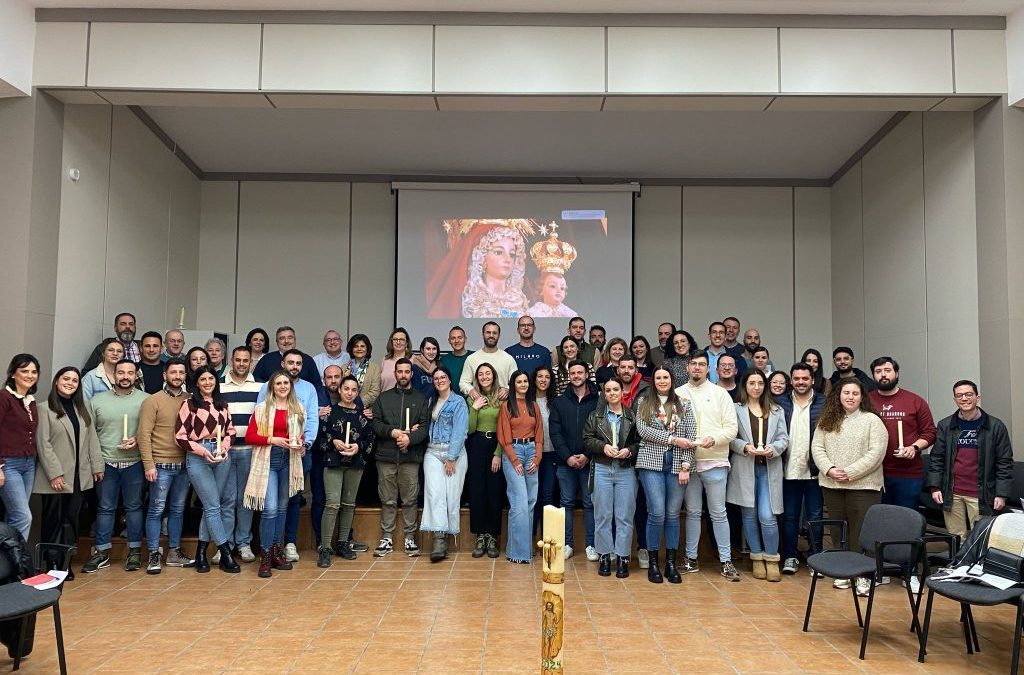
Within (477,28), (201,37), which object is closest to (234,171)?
(201,37)

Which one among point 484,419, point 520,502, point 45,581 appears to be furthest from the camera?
point 484,419

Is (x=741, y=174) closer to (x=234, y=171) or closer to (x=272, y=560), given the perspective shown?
(x=234, y=171)

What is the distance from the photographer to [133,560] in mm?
5488

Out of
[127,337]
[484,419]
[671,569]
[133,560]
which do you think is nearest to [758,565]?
[671,569]

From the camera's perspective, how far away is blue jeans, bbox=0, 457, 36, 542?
4738 millimetres

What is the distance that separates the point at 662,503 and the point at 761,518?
0.74 meters

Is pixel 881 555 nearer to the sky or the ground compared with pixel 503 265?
nearer to the ground

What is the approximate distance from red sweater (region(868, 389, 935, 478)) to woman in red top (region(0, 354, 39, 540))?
569 centimetres

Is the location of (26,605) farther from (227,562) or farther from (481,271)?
(481,271)

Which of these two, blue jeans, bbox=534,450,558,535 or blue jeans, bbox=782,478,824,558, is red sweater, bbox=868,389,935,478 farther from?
blue jeans, bbox=534,450,558,535

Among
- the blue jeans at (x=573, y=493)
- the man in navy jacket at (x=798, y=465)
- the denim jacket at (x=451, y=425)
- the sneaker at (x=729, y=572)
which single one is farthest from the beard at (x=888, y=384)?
the denim jacket at (x=451, y=425)

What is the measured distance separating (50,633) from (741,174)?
8354mm

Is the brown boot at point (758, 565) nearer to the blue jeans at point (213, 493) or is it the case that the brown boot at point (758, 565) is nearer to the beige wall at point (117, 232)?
the blue jeans at point (213, 493)

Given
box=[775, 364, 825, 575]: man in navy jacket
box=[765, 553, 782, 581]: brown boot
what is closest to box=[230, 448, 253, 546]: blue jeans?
box=[765, 553, 782, 581]: brown boot
